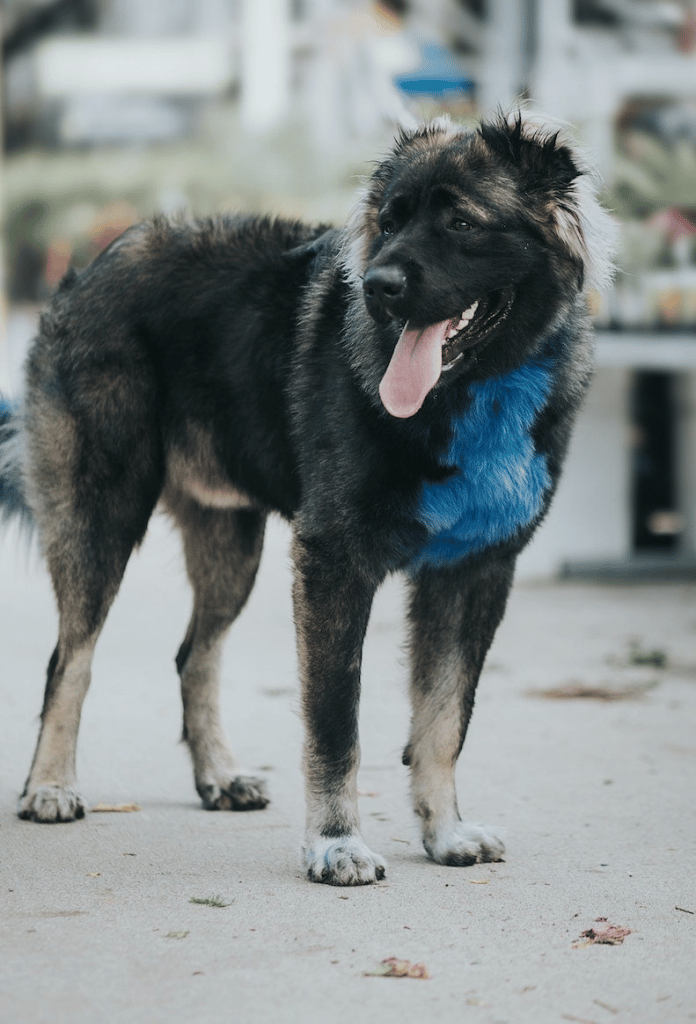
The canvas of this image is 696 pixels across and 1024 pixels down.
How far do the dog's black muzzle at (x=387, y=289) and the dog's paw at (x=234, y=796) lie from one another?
6.02 ft

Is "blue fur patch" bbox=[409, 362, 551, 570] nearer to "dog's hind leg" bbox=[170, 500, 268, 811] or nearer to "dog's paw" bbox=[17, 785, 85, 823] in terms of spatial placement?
"dog's hind leg" bbox=[170, 500, 268, 811]

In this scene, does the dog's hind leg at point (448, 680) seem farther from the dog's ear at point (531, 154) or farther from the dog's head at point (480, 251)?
the dog's ear at point (531, 154)

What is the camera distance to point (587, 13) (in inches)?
461

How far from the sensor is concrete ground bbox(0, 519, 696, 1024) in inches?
123

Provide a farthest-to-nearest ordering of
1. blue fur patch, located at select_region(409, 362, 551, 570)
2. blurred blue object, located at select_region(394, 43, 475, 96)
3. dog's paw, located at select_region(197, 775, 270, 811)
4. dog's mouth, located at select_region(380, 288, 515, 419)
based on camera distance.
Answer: blurred blue object, located at select_region(394, 43, 475, 96)
dog's paw, located at select_region(197, 775, 270, 811)
blue fur patch, located at select_region(409, 362, 551, 570)
dog's mouth, located at select_region(380, 288, 515, 419)

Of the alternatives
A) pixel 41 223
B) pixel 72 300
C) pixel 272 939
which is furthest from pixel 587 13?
pixel 272 939

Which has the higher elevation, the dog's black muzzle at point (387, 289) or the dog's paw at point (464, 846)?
the dog's black muzzle at point (387, 289)

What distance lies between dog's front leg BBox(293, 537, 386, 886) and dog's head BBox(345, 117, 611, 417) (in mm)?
515

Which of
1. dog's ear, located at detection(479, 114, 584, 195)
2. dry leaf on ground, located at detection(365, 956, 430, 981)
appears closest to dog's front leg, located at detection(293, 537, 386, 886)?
dry leaf on ground, located at detection(365, 956, 430, 981)

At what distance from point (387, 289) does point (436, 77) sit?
30.1 feet

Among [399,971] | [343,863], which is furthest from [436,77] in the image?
[399,971]

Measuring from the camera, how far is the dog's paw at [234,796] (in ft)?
16.0

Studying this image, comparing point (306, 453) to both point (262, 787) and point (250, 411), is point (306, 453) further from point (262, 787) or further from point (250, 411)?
point (262, 787)

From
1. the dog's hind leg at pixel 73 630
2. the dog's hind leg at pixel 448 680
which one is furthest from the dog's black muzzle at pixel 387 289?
the dog's hind leg at pixel 73 630
